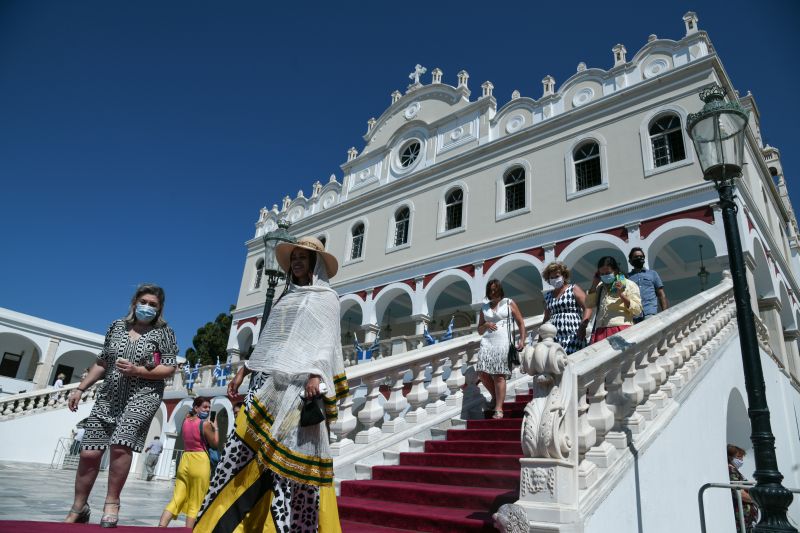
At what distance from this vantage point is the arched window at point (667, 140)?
12.7 metres

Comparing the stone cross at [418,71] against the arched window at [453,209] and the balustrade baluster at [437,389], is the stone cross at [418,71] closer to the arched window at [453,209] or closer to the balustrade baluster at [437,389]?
the arched window at [453,209]

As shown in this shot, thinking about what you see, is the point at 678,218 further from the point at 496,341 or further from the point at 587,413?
the point at 587,413

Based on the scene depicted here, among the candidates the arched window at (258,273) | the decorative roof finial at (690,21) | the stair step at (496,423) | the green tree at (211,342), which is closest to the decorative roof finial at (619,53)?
the decorative roof finial at (690,21)

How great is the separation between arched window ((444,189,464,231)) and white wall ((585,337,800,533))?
10.5 metres

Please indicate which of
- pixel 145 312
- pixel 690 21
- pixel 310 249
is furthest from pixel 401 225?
pixel 310 249

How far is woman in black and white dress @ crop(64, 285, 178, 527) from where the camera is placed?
10.8ft

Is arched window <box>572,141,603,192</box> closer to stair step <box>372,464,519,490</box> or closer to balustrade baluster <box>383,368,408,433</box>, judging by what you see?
balustrade baluster <box>383,368,408,433</box>

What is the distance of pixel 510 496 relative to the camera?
3600mm

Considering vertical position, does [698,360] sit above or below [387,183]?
below

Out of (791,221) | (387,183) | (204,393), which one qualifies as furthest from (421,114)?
(791,221)

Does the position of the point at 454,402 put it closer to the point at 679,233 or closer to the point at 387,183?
the point at 679,233

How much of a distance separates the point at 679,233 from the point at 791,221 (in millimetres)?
13778

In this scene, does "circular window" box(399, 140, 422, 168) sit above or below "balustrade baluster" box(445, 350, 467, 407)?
above

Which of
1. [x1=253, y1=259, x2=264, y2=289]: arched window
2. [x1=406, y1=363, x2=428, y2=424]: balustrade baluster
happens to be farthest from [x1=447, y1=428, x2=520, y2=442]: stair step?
[x1=253, y1=259, x2=264, y2=289]: arched window
